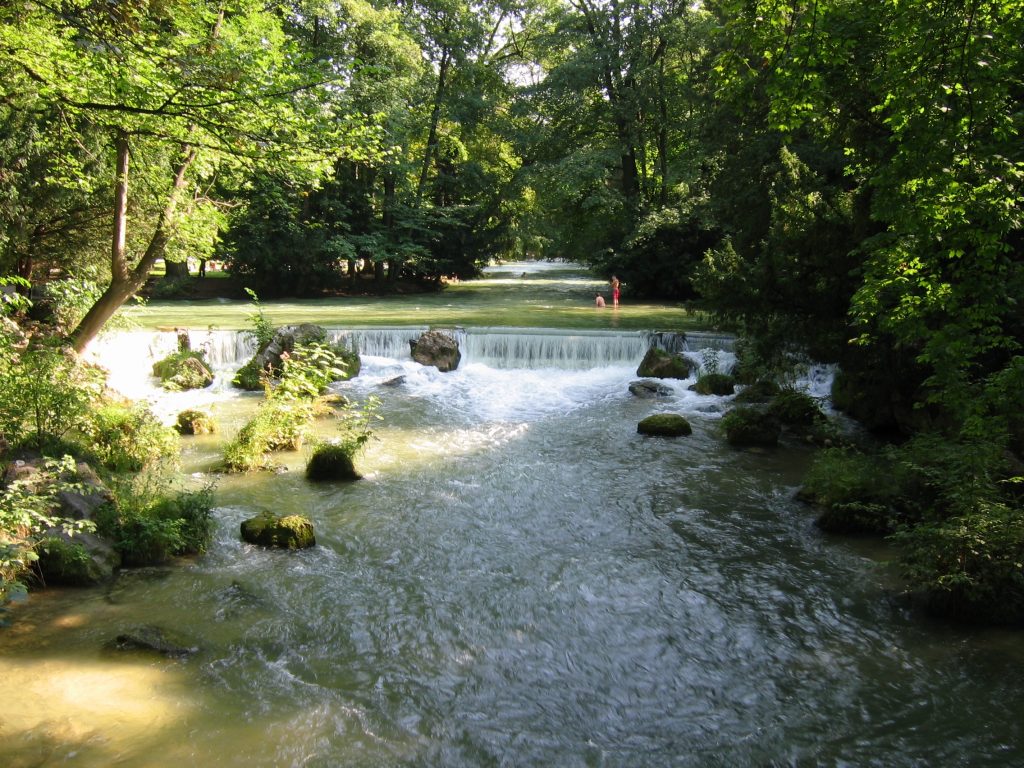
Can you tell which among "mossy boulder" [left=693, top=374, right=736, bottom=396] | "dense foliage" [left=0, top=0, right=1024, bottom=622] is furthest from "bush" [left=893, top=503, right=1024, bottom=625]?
"mossy boulder" [left=693, top=374, right=736, bottom=396]

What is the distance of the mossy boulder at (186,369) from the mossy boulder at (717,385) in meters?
10.5

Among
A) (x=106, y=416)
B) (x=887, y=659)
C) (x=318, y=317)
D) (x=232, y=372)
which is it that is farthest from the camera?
(x=318, y=317)

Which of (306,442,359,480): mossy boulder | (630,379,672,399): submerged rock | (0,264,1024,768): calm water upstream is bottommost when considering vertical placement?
(0,264,1024,768): calm water upstream

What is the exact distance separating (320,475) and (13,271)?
1005cm

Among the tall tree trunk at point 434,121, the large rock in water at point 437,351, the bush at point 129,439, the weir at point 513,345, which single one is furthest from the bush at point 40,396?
the tall tree trunk at point 434,121

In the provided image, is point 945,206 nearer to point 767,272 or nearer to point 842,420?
point 767,272

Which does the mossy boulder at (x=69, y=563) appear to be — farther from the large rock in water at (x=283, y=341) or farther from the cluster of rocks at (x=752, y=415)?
the large rock in water at (x=283, y=341)

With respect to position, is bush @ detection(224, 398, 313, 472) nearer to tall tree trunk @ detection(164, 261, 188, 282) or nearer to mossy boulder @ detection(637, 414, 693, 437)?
mossy boulder @ detection(637, 414, 693, 437)

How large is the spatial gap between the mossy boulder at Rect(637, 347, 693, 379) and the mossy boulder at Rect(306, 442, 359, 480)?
8.54m

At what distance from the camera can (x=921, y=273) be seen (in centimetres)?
688

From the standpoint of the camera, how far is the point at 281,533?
7.27 metres

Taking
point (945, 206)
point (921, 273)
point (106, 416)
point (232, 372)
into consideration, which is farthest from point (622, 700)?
point (232, 372)

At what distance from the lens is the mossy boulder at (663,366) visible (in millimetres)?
15914

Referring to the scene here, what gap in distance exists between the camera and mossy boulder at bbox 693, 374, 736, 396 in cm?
1459
